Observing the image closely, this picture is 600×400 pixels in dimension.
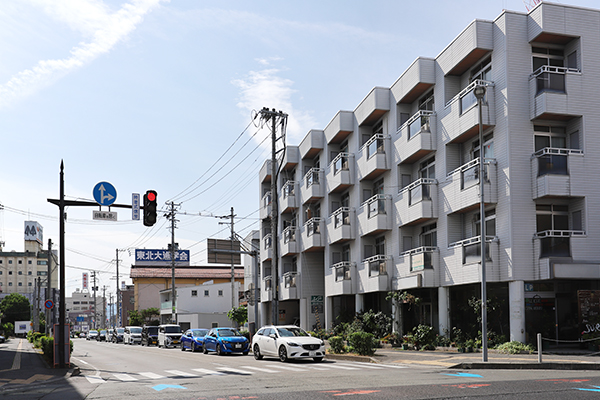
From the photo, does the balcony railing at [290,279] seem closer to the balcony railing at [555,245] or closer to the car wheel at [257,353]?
the car wheel at [257,353]

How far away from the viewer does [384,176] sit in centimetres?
3712

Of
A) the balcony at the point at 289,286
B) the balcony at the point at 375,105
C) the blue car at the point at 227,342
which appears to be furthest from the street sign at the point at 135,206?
the balcony at the point at 289,286

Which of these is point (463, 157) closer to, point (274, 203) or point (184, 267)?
point (274, 203)

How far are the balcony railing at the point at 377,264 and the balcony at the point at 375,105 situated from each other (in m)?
8.83

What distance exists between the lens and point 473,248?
88.5 feet

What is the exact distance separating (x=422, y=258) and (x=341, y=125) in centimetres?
1405

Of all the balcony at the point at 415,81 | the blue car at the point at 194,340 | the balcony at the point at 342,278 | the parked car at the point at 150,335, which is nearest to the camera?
the balcony at the point at 415,81

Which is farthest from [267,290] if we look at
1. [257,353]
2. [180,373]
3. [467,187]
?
[180,373]

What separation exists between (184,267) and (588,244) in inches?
3352

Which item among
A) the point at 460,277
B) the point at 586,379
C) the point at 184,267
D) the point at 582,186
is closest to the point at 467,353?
the point at 460,277

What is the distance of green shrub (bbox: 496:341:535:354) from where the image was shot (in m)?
23.9

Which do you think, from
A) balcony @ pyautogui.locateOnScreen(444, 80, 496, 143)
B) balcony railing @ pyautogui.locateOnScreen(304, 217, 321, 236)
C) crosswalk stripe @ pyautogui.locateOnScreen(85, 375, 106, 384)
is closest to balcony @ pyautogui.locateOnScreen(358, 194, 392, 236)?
balcony @ pyautogui.locateOnScreen(444, 80, 496, 143)

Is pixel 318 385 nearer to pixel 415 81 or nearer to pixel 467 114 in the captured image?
pixel 467 114

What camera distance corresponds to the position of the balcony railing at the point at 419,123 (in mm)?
31328
